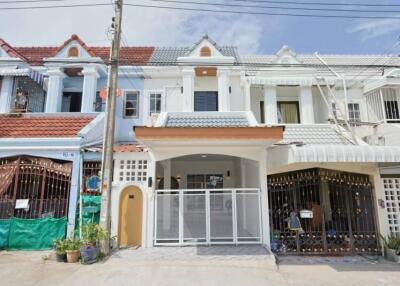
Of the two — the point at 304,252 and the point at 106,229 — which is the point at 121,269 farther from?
the point at 304,252

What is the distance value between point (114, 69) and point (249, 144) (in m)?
5.09

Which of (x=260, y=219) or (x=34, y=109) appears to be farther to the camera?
(x=34, y=109)

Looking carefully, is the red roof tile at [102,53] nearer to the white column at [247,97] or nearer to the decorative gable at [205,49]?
the decorative gable at [205,49]

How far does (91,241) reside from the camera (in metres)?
8.00

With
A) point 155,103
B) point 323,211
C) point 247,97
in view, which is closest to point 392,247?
point 323,211

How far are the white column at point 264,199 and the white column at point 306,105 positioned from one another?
16.2ft

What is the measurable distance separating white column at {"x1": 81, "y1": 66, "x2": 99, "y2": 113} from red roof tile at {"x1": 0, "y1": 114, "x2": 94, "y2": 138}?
2.89ft

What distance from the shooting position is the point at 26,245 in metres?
9.20

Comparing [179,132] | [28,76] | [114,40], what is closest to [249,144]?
[179,132]

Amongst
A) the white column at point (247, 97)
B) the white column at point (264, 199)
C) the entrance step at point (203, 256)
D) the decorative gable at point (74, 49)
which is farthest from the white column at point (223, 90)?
the entrance step at point (203, 256)

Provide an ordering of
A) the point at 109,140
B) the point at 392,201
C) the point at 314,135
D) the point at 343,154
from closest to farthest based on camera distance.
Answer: the point at 343,154 → the point at 109,140 → the point at 392,201 → the point at 314,135

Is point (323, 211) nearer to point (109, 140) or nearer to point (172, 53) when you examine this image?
point (109, 140)

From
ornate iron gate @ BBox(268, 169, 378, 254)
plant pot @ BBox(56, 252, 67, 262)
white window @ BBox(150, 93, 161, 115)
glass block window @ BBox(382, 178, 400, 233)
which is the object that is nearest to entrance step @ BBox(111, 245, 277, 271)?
ornate iron gate @ BBox(268, 169, 378, 254)

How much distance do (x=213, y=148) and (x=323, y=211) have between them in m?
4.05
